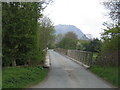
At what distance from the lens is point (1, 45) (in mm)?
14883

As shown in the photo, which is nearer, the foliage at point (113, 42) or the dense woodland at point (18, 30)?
the dense woodland at point (18, 30)

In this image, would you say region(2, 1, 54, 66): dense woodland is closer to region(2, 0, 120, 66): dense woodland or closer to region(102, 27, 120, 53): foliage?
region(2, 0, 120, 66): dense woodland

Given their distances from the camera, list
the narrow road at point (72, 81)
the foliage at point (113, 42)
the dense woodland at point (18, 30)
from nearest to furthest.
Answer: the narrow road at point (72, 81) < the dense woodland at point (18, 30) < the foliage at point (113, 42)

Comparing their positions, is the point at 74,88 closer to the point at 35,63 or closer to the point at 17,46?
the point at 17,46

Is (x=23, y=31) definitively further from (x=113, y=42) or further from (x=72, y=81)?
(x=113, y=42)

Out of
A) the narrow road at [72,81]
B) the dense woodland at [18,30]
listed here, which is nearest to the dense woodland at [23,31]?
the dense woodland at [18,30]

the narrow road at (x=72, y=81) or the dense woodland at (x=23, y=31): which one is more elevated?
the dense woodland at (x=23, y=31)

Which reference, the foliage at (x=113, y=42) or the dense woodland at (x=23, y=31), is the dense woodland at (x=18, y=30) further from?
the foliage at (x=113, y=42)

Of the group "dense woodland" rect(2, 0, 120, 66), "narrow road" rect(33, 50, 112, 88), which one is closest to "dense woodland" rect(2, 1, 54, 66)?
"dense woodland" rect(2, 0, 120, 66)

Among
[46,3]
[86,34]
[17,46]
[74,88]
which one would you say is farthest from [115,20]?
[86,34]

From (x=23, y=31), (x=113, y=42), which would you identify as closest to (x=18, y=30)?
(x=23, y=31)

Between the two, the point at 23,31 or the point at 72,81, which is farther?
the point at 23,31

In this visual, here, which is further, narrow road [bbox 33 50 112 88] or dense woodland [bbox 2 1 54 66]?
dense woodland [bbox 2 1 54 66]

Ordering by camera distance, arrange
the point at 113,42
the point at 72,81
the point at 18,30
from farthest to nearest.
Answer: the point at 113,42 < the point at 18,30 < the point at 72,81
